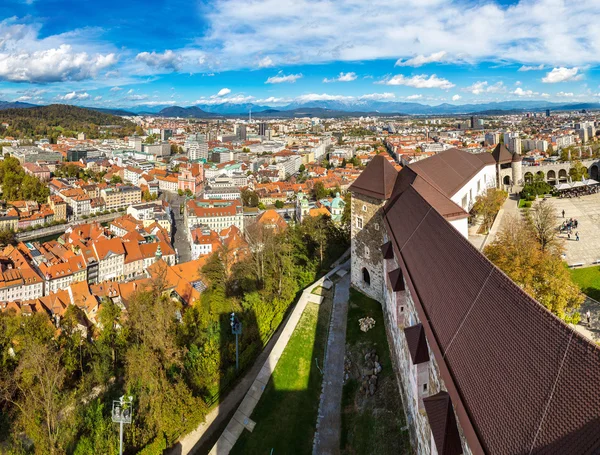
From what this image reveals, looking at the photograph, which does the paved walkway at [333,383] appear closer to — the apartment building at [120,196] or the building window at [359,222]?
the building window at [359,222]

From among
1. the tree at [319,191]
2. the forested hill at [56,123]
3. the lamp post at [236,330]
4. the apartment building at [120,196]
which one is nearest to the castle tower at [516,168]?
the lamp post at [236,330]

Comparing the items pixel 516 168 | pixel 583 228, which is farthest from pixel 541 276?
pixel 516 168

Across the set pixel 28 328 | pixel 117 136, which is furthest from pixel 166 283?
pixel 117 136

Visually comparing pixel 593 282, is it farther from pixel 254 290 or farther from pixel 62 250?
pixel 62 250

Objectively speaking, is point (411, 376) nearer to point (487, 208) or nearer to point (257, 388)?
point (257, 388)

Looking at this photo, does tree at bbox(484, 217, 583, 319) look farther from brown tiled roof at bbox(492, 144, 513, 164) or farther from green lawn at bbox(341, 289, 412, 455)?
brown tiled roof at bbox(492, 144, 513, 164)

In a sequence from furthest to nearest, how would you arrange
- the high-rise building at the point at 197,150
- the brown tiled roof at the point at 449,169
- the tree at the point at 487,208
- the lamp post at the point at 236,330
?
the high-rise building at the point at 197,150
the tree at the point at 487,208
the brown tiled roof at the point at 449,169
the lamp post at the point at 236,330
